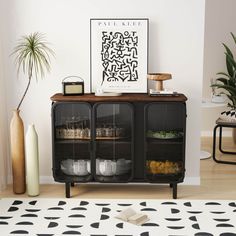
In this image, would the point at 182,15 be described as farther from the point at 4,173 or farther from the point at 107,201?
the point at 4,173

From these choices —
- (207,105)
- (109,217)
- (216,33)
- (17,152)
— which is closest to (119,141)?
(109,217)

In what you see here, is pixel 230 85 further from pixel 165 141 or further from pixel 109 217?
pixel 109 217

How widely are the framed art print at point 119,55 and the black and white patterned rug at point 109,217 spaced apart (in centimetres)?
102

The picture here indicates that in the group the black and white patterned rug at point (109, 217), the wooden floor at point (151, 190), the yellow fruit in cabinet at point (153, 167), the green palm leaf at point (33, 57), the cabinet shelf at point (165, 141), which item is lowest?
the black and white patterned rug at point (109, 217)

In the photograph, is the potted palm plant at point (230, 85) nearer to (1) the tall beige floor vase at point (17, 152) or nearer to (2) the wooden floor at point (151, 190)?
(2) the wooden floor at point (151, 190)

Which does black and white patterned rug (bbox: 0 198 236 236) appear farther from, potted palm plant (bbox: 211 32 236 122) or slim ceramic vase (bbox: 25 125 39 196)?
potted palm plant (bbox: 211 32 236 122)

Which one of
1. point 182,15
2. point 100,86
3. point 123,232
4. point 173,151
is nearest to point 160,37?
point 182,15

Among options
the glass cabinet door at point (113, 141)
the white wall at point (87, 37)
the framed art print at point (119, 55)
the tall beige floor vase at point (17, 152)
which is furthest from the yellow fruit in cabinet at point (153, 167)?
the tall beige floor vase at point (17, 152)

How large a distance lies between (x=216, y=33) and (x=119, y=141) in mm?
2622

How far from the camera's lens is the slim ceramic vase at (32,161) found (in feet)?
13.0

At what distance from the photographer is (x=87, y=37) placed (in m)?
4.18

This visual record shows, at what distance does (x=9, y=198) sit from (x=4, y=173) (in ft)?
1.17

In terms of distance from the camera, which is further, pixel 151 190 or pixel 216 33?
pixel 216 33

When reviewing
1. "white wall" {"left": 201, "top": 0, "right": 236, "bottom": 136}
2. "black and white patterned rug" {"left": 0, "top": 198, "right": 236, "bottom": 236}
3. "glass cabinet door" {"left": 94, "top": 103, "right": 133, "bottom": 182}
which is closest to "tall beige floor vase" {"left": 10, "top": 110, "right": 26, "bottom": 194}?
"black and white patterned rug" {"left": 0, "top": 198, "right": 236, "bottom": 236}
